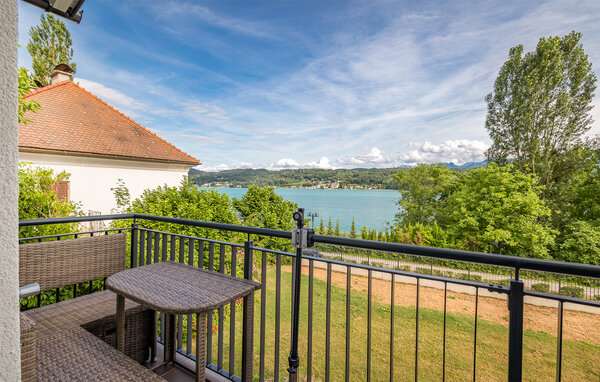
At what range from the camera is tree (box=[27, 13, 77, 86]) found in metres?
16.2

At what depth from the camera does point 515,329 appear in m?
1.12

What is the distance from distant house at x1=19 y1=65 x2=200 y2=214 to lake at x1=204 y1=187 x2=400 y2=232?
12824 mm

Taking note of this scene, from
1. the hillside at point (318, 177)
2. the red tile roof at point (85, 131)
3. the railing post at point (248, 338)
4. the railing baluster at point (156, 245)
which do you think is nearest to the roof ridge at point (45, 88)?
the red tile roof at point (85, 131)

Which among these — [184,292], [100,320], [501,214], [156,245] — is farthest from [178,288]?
[501,214]

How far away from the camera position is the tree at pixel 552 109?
16.8 metres

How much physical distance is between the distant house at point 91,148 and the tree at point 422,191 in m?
19.1

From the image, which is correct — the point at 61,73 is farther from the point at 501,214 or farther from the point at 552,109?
the point at 552,109

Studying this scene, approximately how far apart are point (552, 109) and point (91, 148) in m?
24.3

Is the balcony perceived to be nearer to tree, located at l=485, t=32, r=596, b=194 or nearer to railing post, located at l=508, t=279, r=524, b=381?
railing post, located at l=508, t=279, r=524, b=381

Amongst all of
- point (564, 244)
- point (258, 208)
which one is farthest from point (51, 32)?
point (564, 244)

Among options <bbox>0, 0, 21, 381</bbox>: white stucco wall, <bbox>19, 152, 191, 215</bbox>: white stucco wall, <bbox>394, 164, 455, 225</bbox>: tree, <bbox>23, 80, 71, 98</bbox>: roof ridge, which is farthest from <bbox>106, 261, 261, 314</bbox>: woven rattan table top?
<bbox>394, 164, 455, 225</bbox>: tree

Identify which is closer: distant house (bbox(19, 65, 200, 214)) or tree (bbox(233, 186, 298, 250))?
distant house (bbox(19, 65, 200, 214))

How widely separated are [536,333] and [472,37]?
22452 millimetres

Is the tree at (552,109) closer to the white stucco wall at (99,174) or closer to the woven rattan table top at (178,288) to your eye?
the white stucco wall at (99,174)
